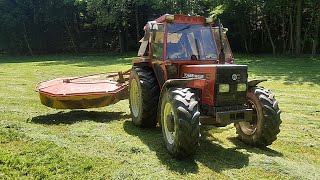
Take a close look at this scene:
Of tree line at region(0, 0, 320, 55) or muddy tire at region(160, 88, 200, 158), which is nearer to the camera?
muddy tire at region(160, 88, 200, 158)

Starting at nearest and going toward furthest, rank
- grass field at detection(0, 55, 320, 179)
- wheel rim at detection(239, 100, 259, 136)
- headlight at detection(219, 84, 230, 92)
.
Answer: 1. grass field at detection(0, 55, 320, 179)
2. headlight at detection(219, 84, 230, 92)
3. wheel rim at detection(239, 100, 259, 136)

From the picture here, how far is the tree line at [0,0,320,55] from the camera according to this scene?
24234mm

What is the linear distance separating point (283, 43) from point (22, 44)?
22.7 meters

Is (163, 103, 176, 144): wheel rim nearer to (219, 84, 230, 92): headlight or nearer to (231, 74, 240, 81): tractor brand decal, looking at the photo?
(219, 84, 230, 92): headlight

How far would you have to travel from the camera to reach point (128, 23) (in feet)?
104

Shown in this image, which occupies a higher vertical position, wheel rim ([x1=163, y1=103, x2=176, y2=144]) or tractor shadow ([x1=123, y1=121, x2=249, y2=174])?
wheel rim ([x1=163, y1=103, x2=176, y2=144])

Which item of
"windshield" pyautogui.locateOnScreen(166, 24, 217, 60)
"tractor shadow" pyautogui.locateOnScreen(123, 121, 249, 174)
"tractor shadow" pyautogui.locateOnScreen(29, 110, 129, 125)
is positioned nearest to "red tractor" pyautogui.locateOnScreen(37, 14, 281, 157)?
"windshield" pyautogui.locateOnScreen(166, 24, 217, 60)

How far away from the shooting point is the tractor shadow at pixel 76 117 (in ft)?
23.5

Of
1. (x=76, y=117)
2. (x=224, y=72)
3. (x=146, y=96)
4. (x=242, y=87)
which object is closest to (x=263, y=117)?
(x=242, y=87)

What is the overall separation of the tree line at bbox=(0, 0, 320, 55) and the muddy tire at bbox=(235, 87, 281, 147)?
1840cm

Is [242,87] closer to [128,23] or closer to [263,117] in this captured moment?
[263,117]

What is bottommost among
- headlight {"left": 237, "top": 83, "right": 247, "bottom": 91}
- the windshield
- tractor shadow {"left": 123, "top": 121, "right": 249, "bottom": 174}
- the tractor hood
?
tractor shadow {"left": 123, "top": 121, "right": 249, "bottom": 174}

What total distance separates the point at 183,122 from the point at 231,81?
98 cm

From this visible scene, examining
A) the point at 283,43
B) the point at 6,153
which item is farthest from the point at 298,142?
the point at 283,43
